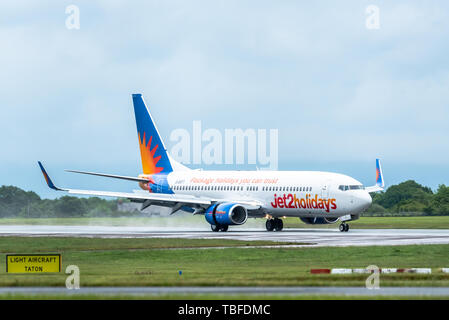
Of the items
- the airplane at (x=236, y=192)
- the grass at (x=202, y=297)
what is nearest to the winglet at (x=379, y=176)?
the airplane at (x=236, y=192)

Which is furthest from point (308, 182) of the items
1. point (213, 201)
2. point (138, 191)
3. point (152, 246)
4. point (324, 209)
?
point (152, 246)

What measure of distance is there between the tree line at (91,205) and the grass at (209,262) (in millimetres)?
48073

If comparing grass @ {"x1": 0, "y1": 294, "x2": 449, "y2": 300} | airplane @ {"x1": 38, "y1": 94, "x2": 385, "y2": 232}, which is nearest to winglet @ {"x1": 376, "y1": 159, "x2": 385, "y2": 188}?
airplane @ {"x1": 38, "y1": 94, "x2": 385, "y2": 232}

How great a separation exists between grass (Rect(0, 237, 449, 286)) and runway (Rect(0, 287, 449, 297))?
4.56 feet

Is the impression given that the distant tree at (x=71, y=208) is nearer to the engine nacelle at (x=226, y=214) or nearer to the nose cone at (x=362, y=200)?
the engine nacelle at (x=226, y=214)

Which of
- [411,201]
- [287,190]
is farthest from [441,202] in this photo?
[287,190]

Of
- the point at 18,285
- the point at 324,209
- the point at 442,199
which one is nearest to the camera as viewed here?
the point at 18,285

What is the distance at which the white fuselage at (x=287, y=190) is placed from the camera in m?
71.7

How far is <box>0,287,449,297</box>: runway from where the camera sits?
27.9 meters

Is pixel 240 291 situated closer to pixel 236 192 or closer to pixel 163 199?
pixel 163 199

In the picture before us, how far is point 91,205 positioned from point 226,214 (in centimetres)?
4181

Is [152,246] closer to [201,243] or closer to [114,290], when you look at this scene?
[201,243]

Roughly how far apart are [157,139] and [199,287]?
191 feet

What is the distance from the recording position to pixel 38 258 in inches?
1444
